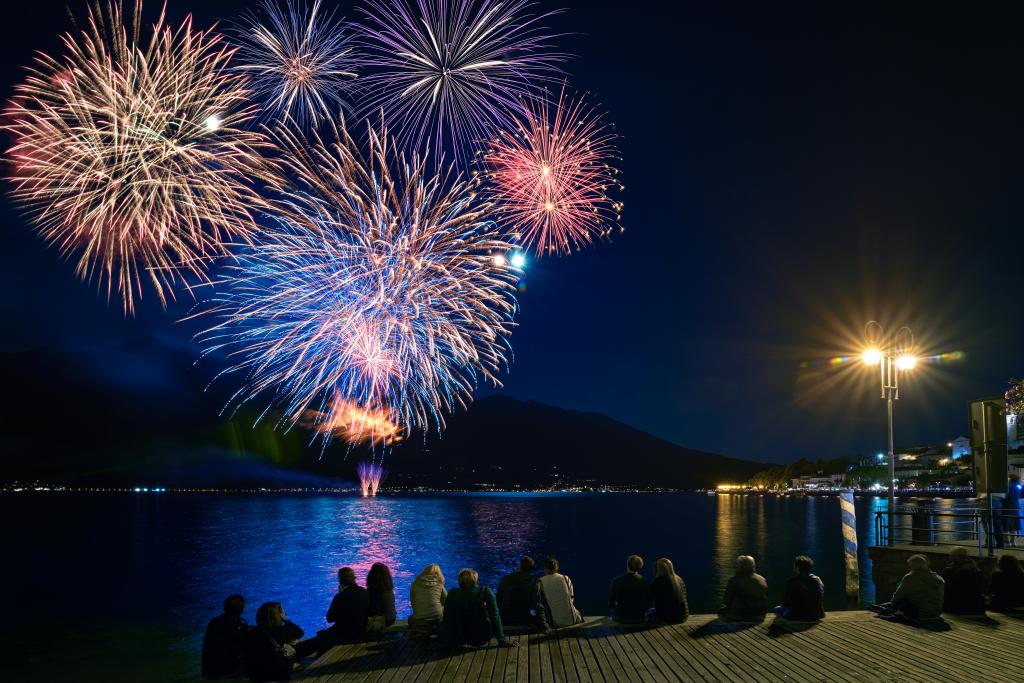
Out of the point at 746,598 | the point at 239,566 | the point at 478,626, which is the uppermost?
the point at 746,598

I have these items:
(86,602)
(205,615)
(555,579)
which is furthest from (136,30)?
(86,602)

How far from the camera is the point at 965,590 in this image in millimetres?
12984

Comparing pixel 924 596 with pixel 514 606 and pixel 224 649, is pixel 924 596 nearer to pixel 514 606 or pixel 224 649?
pixel 514 606

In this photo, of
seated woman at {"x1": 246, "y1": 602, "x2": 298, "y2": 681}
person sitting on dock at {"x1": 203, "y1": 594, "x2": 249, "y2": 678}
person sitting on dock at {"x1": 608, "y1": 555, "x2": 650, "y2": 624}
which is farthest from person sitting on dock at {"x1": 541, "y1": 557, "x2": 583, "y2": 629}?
person sitting on dock at {"x1": 203, "y1": 594, "x2": 249, "y2": 678}

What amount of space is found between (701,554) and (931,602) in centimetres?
4577

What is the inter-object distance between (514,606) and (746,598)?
13.1 feet

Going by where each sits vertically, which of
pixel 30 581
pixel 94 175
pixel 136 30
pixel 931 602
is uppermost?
pixel 136 30

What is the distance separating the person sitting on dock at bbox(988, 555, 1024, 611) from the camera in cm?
1323

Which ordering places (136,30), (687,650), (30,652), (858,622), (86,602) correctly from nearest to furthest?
(687,650) → (858,622) → (136,30) → (30,652) → (86,602)

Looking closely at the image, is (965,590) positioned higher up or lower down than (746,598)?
higher up

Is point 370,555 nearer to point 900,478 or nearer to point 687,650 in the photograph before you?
point 687,650

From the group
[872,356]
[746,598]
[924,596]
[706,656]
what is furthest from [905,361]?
[706,656]

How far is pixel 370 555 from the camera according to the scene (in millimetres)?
58344

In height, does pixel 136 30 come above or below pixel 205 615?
above
